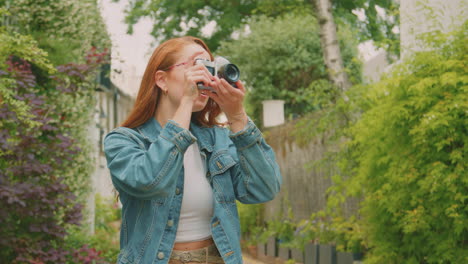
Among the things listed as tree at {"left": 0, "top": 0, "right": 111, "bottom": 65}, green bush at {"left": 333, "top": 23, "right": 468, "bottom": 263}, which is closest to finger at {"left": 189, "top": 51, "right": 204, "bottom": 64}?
green bush at {"left": 333, "top": 23, "right": 468, "bottom": 263}

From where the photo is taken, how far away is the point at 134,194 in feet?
6.63

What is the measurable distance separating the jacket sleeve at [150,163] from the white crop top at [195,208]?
0.55 ft

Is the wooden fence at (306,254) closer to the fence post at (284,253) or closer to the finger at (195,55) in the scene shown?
the fence post at (284,253)

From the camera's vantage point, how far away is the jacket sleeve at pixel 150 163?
1983 mm

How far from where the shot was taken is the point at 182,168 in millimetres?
2246

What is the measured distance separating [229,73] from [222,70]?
0.09 ft

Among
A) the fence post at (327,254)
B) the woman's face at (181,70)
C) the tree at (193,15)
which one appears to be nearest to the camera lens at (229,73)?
the woman's face at (181,70)

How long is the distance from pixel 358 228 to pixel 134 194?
15.1ft

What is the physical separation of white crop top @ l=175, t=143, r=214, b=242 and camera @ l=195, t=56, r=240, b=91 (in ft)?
1.12

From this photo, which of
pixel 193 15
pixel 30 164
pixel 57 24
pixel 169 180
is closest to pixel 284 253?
pixel 30 164

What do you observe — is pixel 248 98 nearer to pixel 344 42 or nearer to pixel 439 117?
pixel 344 42

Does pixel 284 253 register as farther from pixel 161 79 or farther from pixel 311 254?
pixel 161 79

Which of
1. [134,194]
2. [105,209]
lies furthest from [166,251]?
[105,209]

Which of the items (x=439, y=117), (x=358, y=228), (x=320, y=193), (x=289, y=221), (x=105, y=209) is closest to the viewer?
(x=439, y=117)
